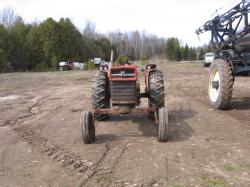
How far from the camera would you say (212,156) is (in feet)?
22.0

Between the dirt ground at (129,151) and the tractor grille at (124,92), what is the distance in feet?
2.24

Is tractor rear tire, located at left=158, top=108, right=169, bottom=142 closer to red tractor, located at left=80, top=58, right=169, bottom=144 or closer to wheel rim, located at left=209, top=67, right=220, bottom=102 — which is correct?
red tractor, located at left=80, top=58, right=169, bottom=144

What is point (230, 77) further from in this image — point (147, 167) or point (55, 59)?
point (55, 59)

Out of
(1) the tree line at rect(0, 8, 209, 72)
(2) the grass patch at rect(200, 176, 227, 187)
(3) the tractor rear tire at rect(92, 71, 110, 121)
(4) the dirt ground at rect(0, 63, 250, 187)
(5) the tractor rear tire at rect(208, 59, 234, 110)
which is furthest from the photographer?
(1) the tree line at rect(0, 8, 209, 72)

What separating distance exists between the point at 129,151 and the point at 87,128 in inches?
39.2

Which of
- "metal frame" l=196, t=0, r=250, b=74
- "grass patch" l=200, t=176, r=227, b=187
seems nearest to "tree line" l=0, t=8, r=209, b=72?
"metal frame" l=196, t=0, r=250, b=74

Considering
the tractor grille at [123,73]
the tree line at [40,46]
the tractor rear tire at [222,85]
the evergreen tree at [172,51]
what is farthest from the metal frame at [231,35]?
the evergreen tree at [172,51]

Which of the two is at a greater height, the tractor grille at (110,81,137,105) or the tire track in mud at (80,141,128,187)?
the tractor grille at (110,81,137,105)

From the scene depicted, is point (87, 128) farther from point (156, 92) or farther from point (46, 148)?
point (156, 92)

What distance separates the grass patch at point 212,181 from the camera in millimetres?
5434

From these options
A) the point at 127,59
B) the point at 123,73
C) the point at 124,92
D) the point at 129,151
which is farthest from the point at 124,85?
the point at 129,151

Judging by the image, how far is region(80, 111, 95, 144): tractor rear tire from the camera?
7609 mm

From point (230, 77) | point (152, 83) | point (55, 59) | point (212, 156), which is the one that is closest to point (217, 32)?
point (230, 77)

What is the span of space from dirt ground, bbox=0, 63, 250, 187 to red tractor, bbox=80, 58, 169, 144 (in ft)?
1.37
